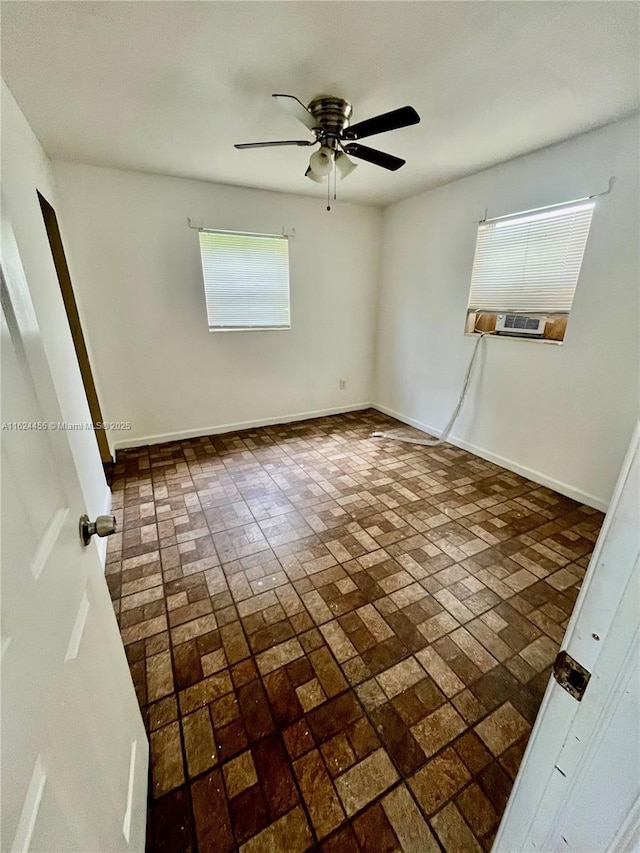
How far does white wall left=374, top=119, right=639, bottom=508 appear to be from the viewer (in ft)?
7.04

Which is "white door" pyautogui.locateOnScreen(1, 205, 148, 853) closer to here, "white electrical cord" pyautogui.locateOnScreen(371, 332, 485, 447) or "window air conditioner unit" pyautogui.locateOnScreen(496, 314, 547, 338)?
"window air conditioner unit" pyautogui.locateOnScreen(496, 314, 547, 338)

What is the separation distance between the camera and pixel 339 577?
73.0 inches

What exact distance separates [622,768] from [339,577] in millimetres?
1468

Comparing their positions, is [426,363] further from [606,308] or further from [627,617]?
[627,617]

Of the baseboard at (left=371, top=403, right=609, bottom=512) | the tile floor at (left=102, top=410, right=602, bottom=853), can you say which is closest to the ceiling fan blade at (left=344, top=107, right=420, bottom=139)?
the tile floor at (left=102, top=410, right=602, bottom=853)

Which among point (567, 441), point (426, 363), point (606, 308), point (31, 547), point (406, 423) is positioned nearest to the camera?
point (31, 547)

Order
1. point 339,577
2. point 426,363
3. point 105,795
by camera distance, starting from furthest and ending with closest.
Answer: point 426,363, point 339,577, point 105,795

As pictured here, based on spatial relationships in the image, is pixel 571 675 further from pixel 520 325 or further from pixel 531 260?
pixel 531 260

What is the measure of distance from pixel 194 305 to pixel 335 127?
1978mm

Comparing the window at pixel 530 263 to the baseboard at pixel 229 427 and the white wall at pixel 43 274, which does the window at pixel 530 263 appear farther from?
the white wall at pixel 43 274

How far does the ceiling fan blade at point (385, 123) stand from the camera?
1.53 m

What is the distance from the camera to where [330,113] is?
1839 millimetres

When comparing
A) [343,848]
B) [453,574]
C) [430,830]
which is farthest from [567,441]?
[343,848]

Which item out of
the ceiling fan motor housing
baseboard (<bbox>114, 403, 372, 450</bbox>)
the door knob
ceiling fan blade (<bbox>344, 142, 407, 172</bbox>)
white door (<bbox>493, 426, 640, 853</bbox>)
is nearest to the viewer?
white door (<bbox>493, 426, 640, 853</bbox>)
